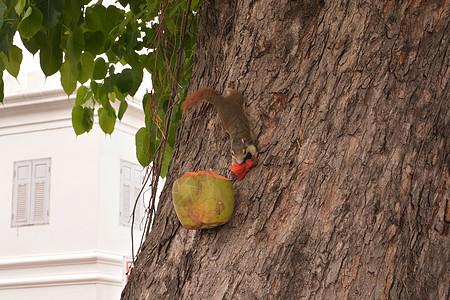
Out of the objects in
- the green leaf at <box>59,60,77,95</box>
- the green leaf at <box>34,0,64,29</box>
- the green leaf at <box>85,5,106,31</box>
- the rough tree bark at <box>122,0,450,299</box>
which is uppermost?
the green leaf at <box>85,5,106,31</box>

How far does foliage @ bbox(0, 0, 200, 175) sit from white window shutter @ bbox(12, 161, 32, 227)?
13.7ft

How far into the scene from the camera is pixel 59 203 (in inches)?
231

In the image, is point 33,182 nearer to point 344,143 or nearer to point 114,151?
point 114,151

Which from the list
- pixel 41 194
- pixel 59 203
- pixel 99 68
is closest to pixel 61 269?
pixel 59 203

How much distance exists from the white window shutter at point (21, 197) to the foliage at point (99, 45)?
4.16 m

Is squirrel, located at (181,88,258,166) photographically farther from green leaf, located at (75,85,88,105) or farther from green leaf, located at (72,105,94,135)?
green leaf, located at (75,85,88,105)

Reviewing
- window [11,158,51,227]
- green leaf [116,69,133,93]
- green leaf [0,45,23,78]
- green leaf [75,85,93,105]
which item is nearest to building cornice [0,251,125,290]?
window [11,158,51,227]

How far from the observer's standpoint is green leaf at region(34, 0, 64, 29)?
124cm

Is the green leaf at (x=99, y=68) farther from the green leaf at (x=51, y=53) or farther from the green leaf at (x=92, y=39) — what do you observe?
the green leaf at (x=51, y=53)

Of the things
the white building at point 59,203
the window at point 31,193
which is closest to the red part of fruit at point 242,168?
the white building at point 59,203

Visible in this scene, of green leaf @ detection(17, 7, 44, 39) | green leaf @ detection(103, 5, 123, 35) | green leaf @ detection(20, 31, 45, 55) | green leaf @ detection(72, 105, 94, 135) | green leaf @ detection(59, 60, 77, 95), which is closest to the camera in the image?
green leaf @ detection(17, 7, 44, 39)

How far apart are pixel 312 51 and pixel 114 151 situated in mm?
5217

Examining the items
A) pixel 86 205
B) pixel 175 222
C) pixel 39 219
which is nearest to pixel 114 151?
pixel 86 205

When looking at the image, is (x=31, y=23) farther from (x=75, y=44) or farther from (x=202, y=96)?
(x=202, y=96)
